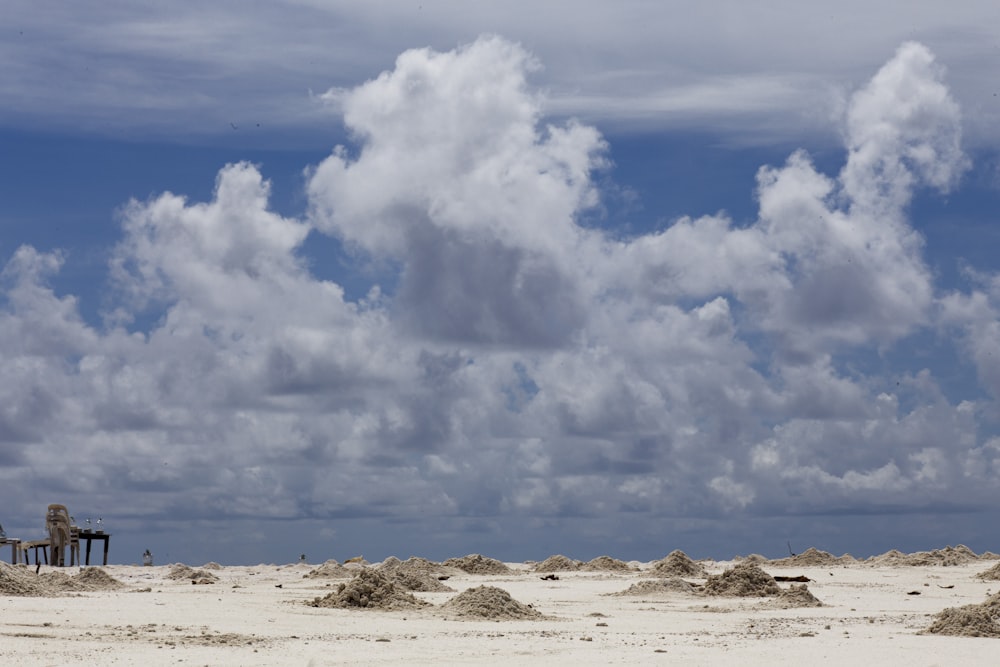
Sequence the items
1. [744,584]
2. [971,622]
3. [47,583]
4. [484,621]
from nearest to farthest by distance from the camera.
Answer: [971,622], [484,621], [744,584], [47,583]

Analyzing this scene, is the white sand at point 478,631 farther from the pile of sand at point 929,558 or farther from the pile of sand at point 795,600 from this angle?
the pile of sand at point 929,558

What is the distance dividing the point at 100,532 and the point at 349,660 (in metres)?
66.0

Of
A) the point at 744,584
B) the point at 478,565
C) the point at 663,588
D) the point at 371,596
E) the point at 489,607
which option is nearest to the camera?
the point at 489,607

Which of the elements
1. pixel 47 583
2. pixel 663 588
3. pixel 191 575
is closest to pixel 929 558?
pixel 663 588

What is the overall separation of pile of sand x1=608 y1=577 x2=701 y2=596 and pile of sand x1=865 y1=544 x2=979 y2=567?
25162 millimetres

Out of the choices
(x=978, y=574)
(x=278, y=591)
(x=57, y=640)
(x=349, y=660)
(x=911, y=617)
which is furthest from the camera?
(x=978, y=574)

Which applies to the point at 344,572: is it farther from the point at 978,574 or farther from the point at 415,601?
the point at 978,574

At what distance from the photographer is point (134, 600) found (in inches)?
1433

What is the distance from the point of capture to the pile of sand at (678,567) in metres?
53.3

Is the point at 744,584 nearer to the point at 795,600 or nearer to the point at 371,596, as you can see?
the point at 795,600

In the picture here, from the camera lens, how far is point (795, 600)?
35562 mm

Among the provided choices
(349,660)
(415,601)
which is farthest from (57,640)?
(415,601)

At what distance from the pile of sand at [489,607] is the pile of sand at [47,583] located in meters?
12.8

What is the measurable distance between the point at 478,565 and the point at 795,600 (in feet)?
79.8
